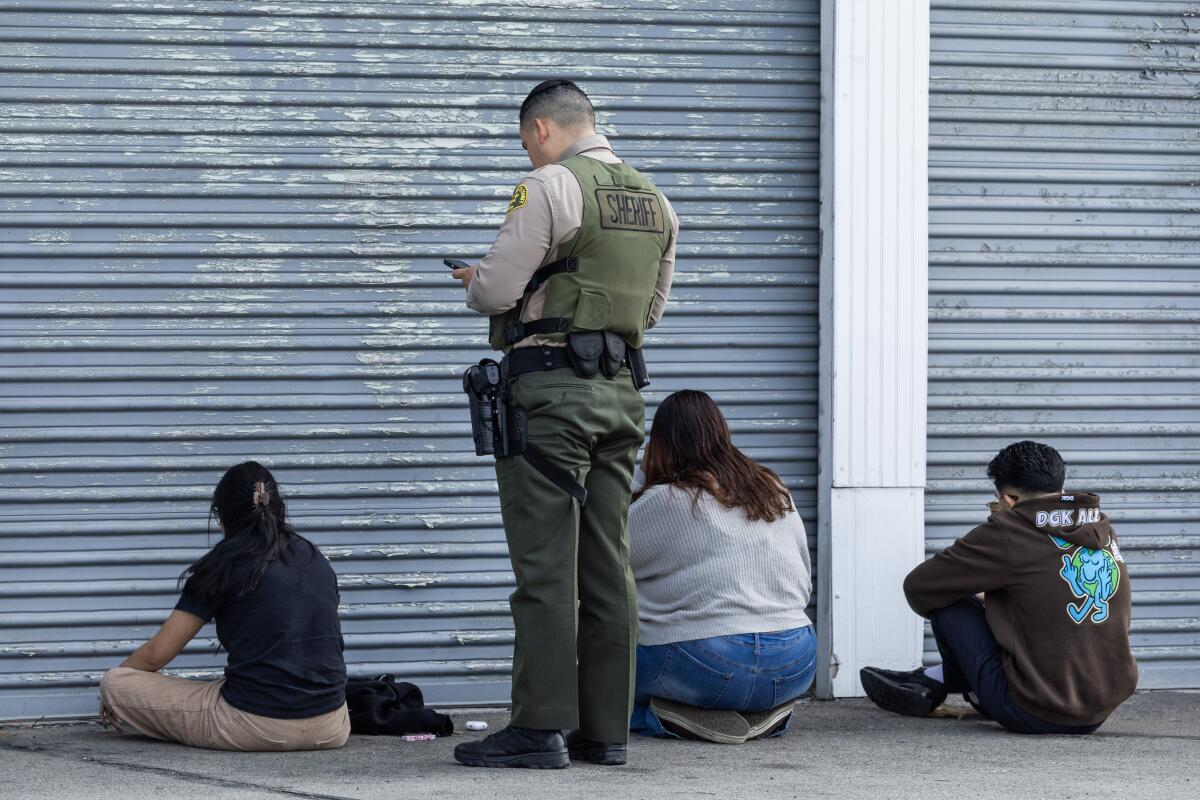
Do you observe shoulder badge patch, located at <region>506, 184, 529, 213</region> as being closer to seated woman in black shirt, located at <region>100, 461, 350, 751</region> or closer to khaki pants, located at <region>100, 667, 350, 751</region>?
seated woman in black shirt, located at <region>100, 461, 350, 751</region>

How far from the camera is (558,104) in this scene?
432 cm

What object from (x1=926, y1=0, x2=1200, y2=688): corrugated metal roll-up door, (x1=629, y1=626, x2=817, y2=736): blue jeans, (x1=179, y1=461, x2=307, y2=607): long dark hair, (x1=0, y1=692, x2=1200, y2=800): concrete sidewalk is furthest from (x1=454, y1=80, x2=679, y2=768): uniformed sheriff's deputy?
(x1=926, y1=0, x2=1200, y2=688): corrugated metal roll-up door

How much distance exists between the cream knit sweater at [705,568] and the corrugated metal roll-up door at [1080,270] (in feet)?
4.35

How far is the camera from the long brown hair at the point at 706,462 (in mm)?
4773

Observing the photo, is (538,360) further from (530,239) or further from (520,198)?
(520,198)

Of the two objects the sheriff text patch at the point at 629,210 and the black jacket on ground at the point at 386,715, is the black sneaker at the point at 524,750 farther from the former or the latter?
the sheriff text patch at the point at 629,210

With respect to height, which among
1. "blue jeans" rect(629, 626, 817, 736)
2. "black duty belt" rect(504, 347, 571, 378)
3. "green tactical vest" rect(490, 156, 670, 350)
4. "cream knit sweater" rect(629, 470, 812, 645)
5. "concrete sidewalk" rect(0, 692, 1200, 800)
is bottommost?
"concrete sidewalk" rect(0, 692, 1200, 800)

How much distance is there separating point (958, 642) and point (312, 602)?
2147mm

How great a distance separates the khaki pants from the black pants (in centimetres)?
203

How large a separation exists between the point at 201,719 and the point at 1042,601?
2664mm

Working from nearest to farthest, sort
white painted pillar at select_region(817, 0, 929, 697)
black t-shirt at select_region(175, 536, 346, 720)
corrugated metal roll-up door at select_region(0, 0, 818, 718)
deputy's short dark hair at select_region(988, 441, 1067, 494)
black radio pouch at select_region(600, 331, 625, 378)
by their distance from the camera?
black radio pouch at select_region(600, 331, 625, 378) < black t-shirt at select_region(175, 536, 346, 720) < deputy's short dark hair at select_region(988, 441, 1067, 494) < corrugated metal roll-up door at select_region(0, 0, 818, 718) < white painted pillar at select_region(817, 0, 929, 697)

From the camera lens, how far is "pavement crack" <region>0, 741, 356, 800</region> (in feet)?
12.6

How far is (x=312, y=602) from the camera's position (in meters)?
4.57

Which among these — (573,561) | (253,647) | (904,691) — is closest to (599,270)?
(573,561)
